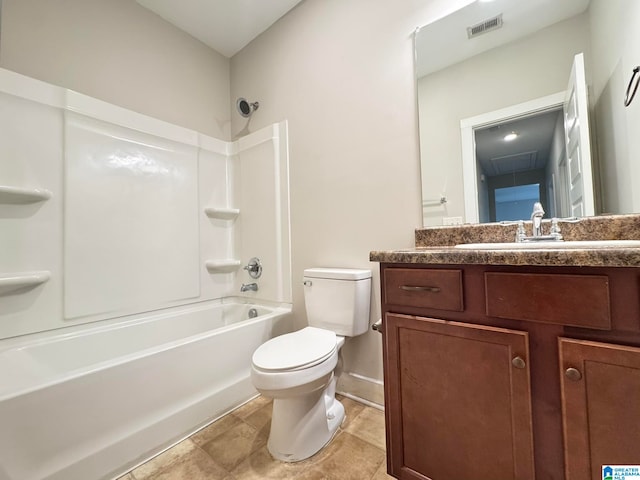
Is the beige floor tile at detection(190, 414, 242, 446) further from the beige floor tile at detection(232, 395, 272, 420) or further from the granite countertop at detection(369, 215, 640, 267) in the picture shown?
the granite countertop at detection(369, 215, 640, 267)

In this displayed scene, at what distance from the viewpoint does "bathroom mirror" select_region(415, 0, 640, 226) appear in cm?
103

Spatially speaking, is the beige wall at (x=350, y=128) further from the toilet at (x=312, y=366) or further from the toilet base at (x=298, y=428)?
the toilet base at (x=298, y=428)

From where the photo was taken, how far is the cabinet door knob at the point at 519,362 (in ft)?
2.31

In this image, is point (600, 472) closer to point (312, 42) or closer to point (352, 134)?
point (352, 134)

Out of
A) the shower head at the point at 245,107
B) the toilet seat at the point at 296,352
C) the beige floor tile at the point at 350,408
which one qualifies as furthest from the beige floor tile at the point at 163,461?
the shower head at the point at 245,107

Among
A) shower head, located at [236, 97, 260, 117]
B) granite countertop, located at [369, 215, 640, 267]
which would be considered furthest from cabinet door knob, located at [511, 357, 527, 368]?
shower head, located at [236, 97, 260, 117]

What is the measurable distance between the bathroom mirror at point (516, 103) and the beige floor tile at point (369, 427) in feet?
3.57

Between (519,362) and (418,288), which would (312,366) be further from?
(519,362)

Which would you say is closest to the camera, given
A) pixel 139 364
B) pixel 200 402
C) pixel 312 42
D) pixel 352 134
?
pixel 139 364

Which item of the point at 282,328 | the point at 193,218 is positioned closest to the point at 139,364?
the point at 282,328

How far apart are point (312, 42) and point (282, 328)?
2.03 metres

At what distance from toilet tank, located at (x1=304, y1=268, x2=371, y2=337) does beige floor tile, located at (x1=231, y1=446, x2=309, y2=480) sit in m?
0.63

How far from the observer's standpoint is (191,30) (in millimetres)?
2172

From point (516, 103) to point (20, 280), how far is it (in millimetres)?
2539
